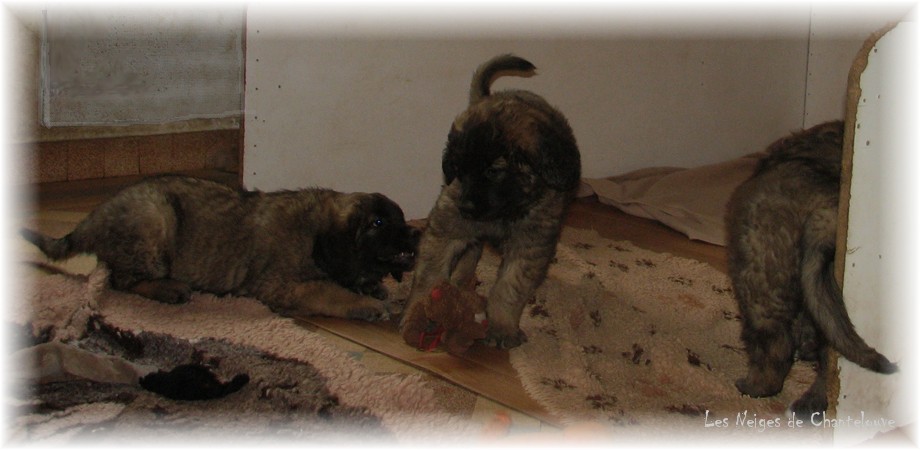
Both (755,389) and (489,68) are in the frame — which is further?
(489,68)

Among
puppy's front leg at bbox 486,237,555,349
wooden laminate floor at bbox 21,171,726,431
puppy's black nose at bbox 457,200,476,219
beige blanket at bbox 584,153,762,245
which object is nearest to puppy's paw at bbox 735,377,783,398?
wooden laminate floor at bbox 21,171,726,431

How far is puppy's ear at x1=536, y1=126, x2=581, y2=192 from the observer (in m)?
2.96

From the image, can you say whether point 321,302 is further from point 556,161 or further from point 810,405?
point 810,405

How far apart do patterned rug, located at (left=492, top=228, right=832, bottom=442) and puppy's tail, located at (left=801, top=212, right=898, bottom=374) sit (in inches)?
12.8

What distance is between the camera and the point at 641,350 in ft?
10.1

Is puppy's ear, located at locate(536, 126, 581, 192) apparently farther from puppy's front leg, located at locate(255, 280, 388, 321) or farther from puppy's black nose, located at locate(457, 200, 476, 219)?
puppy's front leg, located at locate(255, 280, 388, 321)

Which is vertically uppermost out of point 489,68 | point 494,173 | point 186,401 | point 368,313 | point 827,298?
point 489,68

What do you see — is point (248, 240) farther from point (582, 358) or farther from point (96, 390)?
point (582, 358)

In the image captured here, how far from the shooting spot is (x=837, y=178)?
8.10 feet

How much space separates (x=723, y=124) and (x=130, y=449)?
511 centimetres

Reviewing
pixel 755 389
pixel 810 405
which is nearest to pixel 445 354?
pixel 755 389

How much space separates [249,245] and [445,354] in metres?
0.97

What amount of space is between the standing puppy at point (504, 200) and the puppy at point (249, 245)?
242mm

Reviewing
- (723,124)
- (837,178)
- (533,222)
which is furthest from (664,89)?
(837,178)
